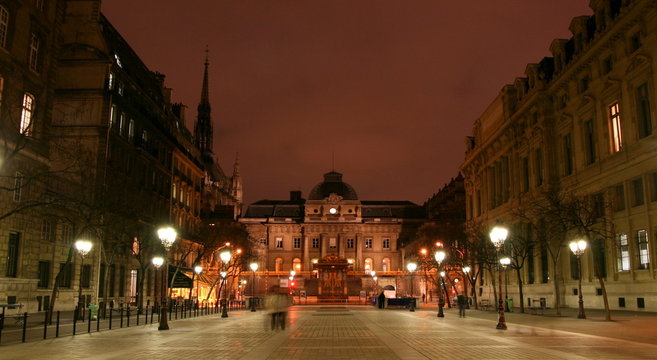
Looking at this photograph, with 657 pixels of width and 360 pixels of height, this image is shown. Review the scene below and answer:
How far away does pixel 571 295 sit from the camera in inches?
1859

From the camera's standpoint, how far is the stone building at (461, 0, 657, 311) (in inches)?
1439

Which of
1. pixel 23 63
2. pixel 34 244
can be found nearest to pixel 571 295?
pixel 34 244

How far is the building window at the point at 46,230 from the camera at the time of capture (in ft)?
132

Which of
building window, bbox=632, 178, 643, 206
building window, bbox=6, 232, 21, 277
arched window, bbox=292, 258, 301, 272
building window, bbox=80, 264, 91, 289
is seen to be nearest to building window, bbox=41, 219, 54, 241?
building window, bbox=6, 232, 21, 277

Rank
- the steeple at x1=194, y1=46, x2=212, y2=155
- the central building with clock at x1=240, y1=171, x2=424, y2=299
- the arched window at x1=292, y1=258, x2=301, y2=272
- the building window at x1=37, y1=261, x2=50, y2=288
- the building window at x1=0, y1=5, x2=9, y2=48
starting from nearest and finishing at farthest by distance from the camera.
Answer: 1. the building window at x1=0, y1=5, x2=9, y2=48
2. the building window at x1=37, y1=261, x2=50, y2=288
3. the arched window at x1=292, y1=258, x2=301, y2=272
4. the central building with clock at x1=240, y1=171, x2=424, y2=299
5. the steeple at x1=194, y1=46, x2=212, y2=155

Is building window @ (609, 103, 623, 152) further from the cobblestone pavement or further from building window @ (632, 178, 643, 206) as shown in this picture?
the cobblestone pavement

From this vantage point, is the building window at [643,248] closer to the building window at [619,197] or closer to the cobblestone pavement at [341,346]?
the building window at [619,197]

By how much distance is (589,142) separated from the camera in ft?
150

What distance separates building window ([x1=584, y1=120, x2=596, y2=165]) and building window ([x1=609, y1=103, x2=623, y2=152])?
10.1 feet

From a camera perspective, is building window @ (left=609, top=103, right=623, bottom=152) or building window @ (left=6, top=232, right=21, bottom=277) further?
building window @ (left=609, top=103, right=623, bottom=152)

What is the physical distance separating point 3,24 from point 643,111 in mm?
38523

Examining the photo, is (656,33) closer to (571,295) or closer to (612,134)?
(612,134)

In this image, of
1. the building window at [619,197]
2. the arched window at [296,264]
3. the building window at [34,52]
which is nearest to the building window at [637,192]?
the building window at [619,197]

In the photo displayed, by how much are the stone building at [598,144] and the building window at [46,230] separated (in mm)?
30618
